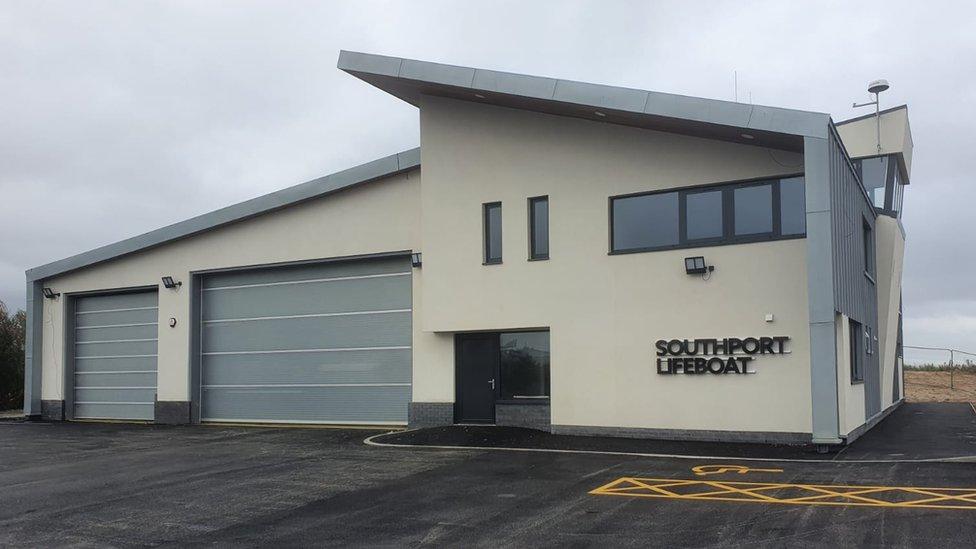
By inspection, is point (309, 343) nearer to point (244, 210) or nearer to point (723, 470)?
point (244, 210)

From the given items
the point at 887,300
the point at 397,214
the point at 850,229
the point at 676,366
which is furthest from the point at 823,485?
the point at 887,300

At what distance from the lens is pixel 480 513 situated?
9.30 meters

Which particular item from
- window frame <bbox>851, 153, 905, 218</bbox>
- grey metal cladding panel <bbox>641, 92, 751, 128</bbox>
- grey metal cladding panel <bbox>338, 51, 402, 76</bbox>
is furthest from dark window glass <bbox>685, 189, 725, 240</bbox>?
window frame <bbox>851, 153, 905, 218</bbox>

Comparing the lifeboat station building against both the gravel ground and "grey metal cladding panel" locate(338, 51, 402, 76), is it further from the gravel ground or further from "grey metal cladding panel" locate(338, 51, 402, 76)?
the gravel ground

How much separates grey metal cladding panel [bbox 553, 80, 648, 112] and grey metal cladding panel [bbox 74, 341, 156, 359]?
50.1 ft

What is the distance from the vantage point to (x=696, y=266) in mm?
15727

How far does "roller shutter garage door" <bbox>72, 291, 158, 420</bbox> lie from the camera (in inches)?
→ 984

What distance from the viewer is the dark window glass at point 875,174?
995 inches

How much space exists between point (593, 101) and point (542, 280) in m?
3.90

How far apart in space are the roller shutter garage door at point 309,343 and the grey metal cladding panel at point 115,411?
2.38 metres

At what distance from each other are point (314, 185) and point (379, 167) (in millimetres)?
1954

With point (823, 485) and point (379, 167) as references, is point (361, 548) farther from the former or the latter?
point (379, 167)

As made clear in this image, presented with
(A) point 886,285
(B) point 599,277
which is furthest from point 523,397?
(A) point 886,285

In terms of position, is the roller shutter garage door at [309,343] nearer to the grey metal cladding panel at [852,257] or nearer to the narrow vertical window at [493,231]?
the narrow vertical window at [493,231]
